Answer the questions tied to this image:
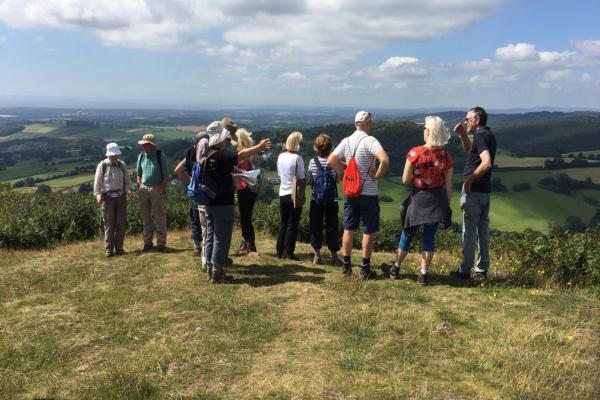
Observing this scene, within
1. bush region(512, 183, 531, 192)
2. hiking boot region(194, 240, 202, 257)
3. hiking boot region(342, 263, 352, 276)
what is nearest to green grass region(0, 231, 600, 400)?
hiking boot region(342, 263, 352, 276)

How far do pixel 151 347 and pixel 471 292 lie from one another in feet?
13.2

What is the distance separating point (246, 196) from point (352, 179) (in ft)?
7.22

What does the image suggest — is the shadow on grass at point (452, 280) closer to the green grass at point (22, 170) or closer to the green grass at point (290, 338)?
the green grass at point (290, 338)

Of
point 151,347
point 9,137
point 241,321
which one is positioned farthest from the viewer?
point 9,137

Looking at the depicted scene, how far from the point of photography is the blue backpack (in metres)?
6.70

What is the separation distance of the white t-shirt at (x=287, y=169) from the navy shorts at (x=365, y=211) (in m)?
1.23

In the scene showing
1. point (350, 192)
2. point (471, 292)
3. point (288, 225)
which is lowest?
point (471, 292)

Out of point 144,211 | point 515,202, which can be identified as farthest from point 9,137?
point 144,211

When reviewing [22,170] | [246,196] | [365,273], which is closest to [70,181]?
[22,170]

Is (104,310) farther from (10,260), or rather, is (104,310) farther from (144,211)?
(10,260)

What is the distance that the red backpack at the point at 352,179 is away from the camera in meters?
5.85

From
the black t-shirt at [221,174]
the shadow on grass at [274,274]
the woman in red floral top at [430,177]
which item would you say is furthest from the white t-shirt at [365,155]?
the black t-shirt at [221,174]

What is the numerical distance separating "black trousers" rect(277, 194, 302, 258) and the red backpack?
1.40 m

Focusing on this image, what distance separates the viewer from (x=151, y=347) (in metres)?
4.30
